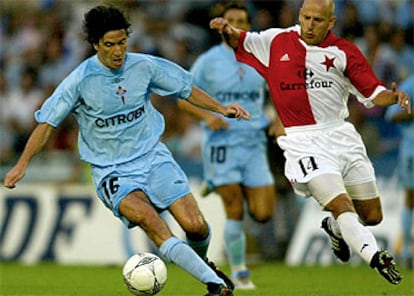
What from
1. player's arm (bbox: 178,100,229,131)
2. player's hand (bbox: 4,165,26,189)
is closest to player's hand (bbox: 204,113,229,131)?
player's arm (bbox: 178,100,229,131)

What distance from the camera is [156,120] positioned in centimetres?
995

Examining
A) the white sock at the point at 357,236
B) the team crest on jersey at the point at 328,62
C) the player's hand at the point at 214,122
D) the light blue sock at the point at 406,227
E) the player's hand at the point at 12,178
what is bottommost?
the light blue sock at the point at 406,227

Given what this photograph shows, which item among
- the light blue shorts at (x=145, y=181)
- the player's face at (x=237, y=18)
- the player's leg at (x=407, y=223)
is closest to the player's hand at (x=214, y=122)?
the player's face at (x=237, y=18)

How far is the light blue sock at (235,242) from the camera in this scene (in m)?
12.4

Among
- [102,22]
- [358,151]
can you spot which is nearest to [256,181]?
[358,151]

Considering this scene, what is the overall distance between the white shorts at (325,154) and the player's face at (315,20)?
2.68ft

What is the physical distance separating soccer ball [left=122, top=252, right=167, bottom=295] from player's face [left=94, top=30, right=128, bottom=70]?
1716 millimetres

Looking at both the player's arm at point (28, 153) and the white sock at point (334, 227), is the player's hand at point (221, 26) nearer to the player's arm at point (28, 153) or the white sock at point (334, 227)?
the player's arm at point (28, 153)

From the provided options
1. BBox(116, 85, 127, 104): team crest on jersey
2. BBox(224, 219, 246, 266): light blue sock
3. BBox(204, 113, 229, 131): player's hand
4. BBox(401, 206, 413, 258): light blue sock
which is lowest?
BBox(401, 206, 413, 258): light blue sock

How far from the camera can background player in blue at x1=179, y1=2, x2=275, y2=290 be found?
12.6 meters

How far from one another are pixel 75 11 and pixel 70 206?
6.20 meters

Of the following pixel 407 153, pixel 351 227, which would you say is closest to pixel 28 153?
pixel 351 227

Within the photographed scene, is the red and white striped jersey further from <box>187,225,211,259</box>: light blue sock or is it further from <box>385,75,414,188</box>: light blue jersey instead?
<box>385,75,414,188</box>: light blue jersey

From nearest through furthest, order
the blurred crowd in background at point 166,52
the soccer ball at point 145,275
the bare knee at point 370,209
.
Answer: the soccer ball at point 145,275 < the bare knee at point 370,209 < the blurred crowd in background at point 166,52
